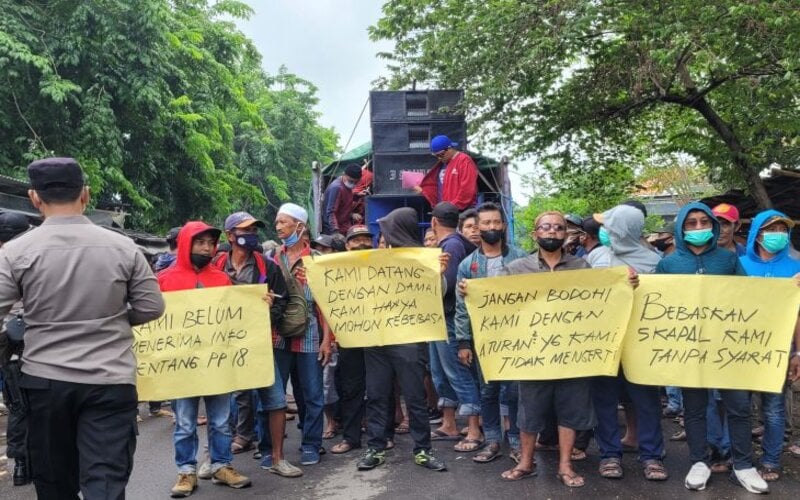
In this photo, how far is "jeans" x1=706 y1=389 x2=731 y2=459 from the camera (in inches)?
186

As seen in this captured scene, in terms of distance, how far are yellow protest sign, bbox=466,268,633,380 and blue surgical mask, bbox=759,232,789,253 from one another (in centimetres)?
109

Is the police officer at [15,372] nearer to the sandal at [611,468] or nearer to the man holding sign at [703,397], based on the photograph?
the sandal at [611,468]

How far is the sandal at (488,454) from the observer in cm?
502

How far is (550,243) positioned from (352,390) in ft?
6.77

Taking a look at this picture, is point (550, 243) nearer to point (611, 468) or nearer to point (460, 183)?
point (611, 468)

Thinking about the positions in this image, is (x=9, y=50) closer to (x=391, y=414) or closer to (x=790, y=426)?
(x=391, y=414)

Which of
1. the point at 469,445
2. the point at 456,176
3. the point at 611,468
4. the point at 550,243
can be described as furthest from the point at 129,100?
the point at 611,468

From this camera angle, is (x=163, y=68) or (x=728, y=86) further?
(x=163, y=68)

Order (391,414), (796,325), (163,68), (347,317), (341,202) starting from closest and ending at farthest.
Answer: (796,325) → (347,317) → (391,414) → (341,202) → (163,68)

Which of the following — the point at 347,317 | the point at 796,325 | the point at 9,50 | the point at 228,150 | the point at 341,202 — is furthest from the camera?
the point at 228,150

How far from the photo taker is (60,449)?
10.1 feet

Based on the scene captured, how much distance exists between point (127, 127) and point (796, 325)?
1368 centimetres

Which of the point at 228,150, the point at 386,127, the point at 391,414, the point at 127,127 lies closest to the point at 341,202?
the point at 386,127

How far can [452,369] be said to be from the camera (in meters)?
5.45
